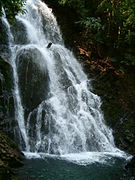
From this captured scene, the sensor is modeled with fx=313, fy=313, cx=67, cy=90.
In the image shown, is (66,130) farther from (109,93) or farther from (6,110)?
(109,93)

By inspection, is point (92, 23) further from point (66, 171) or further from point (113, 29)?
point (66, 171)

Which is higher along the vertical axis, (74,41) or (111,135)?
(74,41)

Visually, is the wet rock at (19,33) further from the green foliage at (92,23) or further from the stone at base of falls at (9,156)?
the stone at base of falls at (9,156)

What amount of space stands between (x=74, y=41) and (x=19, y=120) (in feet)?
21.6

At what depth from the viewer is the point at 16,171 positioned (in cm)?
919

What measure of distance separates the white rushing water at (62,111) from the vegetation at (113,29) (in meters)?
2.19

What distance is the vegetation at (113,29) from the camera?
17.0 meters

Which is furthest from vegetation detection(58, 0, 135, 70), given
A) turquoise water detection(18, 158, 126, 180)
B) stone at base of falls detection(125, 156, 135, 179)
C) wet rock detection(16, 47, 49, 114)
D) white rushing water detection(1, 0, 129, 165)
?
turquoise water detection(18, 158, 126, 180)

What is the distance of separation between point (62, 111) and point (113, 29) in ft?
22.5

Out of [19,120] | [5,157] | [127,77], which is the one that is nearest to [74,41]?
[127,77]

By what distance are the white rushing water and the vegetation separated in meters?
2.19

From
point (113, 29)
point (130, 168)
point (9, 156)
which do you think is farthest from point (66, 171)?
point (113, 29)

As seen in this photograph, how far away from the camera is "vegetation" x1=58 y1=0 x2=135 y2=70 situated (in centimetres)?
1698

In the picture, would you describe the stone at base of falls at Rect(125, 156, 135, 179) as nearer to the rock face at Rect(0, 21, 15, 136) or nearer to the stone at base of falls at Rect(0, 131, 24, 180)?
the stone at base of falls at Rect(0, 131, 24, 180)
